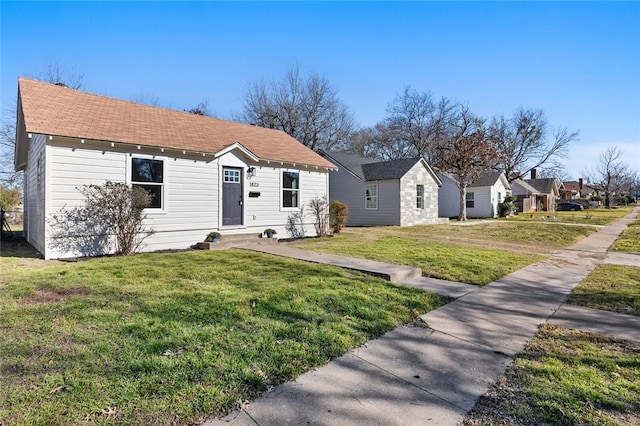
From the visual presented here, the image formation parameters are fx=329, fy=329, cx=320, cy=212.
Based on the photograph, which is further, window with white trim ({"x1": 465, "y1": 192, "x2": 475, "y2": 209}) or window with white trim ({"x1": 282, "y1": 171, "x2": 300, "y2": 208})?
window with white trim ({"x1": 465, "y1": 192, "x2": 475, "y2": 209})

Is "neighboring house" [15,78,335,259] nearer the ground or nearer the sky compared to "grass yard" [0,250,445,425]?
nearer the sky

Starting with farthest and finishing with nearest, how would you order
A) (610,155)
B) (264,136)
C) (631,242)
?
(610,155) < (264,136) < (631,242)

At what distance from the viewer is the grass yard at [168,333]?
91.4 inches

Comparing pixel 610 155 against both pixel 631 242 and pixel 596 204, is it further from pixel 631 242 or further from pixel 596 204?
pixel 631 242

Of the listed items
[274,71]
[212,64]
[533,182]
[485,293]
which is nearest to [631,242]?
[485,293]

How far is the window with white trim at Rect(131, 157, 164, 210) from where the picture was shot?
9438mm

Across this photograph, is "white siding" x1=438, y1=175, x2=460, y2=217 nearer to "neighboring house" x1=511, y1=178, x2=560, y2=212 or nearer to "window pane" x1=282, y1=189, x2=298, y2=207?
"neighboring house" x1=511, y1=178, x2=560, y2=212

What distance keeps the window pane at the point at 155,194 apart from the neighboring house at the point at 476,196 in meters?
26.3

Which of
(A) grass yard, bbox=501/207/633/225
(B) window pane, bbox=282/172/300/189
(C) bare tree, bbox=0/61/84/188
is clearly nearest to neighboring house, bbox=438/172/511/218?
(A) grass yard, bbox=501/207/633/225

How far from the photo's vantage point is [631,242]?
12.8 m

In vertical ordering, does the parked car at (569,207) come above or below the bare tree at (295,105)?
below

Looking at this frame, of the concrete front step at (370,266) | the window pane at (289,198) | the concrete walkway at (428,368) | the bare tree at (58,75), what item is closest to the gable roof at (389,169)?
the window pane at (289,198)

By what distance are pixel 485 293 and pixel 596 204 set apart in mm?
66640

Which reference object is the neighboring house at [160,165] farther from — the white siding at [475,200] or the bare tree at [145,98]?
the white siding at [475,200]
